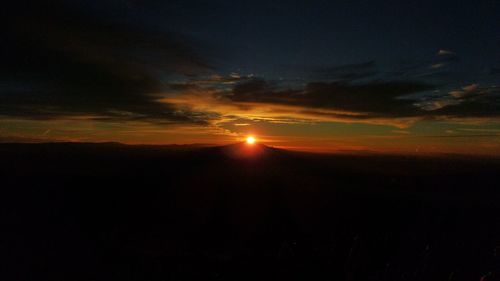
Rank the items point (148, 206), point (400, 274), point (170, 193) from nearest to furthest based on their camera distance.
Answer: point (400, 274) → point (148, 206) → point (170, 193)

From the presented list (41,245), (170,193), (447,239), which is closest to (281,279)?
(41,245)

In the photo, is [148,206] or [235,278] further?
[148,206]

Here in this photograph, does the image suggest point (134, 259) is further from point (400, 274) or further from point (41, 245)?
point (400, 274)

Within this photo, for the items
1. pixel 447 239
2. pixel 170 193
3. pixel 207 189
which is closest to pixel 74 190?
pixel 170 193

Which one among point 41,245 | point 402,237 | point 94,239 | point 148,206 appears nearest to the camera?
point 41,245

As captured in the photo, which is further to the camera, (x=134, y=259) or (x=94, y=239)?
(x=94, y=239)

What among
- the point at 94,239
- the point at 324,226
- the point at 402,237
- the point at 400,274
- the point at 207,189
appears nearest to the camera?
the point at 400,274

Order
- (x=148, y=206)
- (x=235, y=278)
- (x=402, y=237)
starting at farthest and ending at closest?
1. (x=148, y=206)
2. (x=402, y=237)
3. (x=235, y=278)

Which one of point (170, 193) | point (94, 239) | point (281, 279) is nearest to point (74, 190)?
point (170, 193)

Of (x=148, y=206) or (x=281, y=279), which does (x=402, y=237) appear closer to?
(x=281, y=279)
